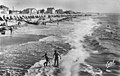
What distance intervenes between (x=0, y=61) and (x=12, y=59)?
1.40 metres

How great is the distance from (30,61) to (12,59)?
7.20 feet

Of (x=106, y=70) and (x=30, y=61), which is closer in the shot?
(x=106, y=70)

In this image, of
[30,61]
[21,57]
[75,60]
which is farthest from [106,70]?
[21,57]

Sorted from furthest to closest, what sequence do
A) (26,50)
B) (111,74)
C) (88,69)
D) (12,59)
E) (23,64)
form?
1. (26,50)
2. (12,59)
3. (23,64)
4. (88,69)
5. (111,74)

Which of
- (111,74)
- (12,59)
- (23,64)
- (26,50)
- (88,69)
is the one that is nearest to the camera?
(111,74)

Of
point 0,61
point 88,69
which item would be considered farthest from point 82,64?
point 0,61

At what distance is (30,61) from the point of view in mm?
20312

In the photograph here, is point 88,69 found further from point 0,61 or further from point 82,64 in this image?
point 0,61

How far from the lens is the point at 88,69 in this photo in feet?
57.7

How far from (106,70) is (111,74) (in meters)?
1.28

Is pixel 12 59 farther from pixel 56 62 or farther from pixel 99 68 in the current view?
pixel 99 68

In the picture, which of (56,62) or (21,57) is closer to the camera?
(56,62)

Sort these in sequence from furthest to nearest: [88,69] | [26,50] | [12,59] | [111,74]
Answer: [26,50] < [12,59] < [88,69] < [111,74]

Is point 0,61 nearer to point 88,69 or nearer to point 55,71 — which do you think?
point 55,71
